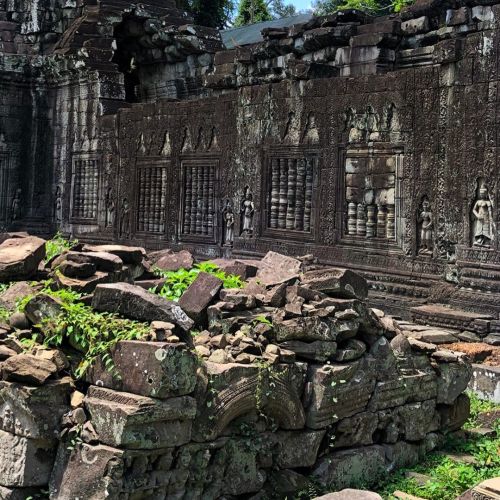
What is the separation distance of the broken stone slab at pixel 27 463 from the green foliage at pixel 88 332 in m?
0.46

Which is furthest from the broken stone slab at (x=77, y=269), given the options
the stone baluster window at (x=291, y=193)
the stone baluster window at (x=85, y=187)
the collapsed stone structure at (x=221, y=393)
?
the stone baluster window at (x=85, y=187)

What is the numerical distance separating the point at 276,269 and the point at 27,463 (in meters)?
3.00

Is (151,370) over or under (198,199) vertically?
under

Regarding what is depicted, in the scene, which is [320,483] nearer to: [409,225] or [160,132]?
[409,225]

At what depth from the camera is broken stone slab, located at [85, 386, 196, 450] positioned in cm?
427

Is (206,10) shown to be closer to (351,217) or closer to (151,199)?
(151,199)

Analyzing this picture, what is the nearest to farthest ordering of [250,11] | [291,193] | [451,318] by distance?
[451,318] < [291,193] < [250,11]

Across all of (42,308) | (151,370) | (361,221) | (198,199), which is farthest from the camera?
(198,199)

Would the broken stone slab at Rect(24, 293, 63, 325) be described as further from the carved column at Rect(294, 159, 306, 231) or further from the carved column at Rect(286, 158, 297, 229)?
the carved column at Rect(286, 158, 297, 229)

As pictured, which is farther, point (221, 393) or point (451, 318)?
point (451, 318)

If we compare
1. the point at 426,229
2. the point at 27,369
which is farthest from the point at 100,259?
the point at 426,229


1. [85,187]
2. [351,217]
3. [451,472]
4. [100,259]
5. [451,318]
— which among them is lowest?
[451,472]

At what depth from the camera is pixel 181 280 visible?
23.0ft

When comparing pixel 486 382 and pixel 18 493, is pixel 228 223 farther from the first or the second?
pixel 18 493
